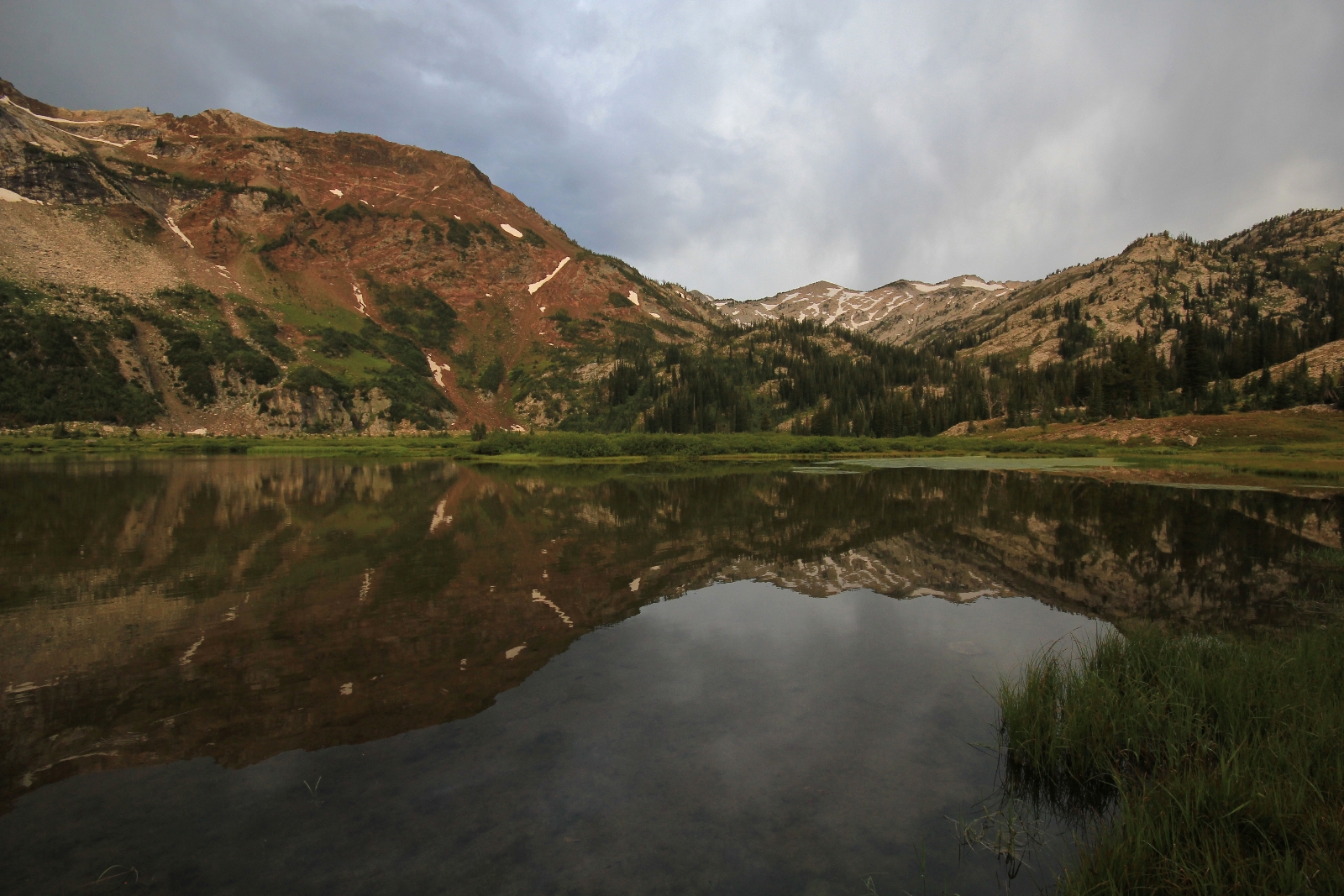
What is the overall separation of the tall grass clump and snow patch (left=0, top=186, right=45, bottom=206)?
242m

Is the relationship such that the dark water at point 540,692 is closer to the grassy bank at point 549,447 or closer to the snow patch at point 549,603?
the snow patch at point 549,603

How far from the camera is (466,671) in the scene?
1132 centimetres

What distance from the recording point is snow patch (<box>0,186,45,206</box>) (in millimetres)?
160000

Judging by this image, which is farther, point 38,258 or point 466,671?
point 38,258

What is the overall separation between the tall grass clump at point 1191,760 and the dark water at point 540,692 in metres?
1.01

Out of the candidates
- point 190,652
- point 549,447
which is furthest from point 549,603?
point 549,447

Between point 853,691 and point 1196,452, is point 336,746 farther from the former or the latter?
point 1196,452

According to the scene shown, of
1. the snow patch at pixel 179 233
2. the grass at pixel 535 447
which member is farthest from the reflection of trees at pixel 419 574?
the snow patch at pixel 179 233

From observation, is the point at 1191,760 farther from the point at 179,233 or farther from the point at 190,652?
the point at 179,233

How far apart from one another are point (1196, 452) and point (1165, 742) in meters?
76.5

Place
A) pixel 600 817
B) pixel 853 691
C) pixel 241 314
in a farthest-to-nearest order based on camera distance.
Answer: pixel 241 314, pixel 853 691, pixel 600 817

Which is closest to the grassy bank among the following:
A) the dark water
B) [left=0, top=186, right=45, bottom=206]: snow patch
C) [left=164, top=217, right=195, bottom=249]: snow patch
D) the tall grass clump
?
the dark water

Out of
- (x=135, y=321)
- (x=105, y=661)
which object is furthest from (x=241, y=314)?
(x=105, y=661)

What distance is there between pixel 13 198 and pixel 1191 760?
246 metres
